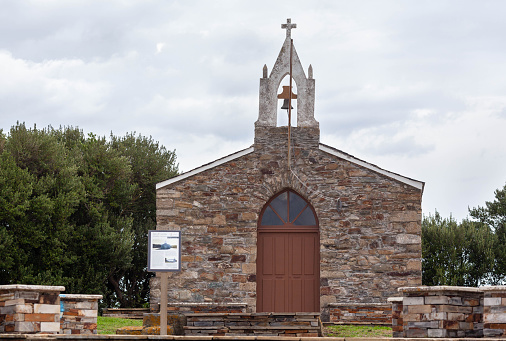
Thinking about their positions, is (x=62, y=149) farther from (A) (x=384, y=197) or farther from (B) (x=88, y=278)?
(A) (x=384, y=197)

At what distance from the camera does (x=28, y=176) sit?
78.6 ft

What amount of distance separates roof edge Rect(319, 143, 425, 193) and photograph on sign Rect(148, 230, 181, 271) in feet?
24.8

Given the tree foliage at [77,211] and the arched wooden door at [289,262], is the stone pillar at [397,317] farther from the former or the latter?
the tree foliage at [77,211]

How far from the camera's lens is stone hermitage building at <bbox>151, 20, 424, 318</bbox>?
18.8m

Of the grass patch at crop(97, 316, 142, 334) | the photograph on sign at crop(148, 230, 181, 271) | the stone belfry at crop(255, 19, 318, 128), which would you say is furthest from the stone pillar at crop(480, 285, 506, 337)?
the stone belfry at crop(255, 19, 318, 128)

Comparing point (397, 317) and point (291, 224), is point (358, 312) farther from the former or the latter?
point (397, 317)

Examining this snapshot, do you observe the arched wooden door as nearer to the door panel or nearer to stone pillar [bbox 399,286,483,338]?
the door panel

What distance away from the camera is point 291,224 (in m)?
19.3

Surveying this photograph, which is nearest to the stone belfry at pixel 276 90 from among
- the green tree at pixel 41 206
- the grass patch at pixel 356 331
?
the grass patch at pixel 356 331

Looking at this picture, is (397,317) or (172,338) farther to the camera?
(397,317)

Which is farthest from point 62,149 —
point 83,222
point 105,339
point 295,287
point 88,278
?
point 105,339

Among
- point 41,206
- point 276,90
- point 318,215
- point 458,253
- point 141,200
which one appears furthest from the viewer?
point 458,253

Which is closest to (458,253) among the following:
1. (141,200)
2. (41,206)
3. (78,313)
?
(141,200)

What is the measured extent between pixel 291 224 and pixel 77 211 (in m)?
10.0
